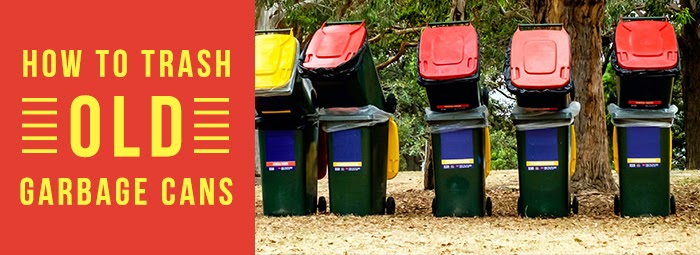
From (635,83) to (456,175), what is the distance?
1862 mm

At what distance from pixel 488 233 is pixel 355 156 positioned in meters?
1.86

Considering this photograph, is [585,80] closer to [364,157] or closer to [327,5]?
[364,157]

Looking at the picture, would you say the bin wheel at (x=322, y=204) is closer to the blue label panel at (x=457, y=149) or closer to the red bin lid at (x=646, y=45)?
the blue label panel at (x=457, y=149)

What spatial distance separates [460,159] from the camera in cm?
1009

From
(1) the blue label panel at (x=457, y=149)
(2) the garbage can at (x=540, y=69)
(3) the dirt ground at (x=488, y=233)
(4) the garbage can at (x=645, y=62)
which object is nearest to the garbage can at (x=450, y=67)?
(1) the blue label panel at (x=457, y=149)

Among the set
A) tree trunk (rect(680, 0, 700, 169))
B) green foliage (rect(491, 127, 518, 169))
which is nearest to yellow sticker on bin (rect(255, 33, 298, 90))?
tree trunk (rect(680, 0, 700, 169))

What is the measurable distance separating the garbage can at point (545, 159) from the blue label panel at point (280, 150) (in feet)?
7.12

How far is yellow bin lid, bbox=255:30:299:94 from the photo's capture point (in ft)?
32.2

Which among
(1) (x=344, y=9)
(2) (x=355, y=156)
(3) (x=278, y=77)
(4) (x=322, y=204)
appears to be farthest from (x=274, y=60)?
(1) (x=344, y=9)

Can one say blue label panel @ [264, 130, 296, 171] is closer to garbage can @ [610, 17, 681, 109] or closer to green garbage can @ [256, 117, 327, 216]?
green garbage can @ [256, 117, 327, 216]

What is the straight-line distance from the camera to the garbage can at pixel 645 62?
9.66 m

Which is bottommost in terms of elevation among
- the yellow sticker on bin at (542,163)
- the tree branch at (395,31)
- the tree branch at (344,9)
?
the yellow sticker on bin at (542,163)

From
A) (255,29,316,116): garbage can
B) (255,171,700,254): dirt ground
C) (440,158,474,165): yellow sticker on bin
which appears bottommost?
(255,171,700,254): dirt ground

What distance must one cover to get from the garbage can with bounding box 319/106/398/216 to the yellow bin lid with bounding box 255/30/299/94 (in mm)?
589
